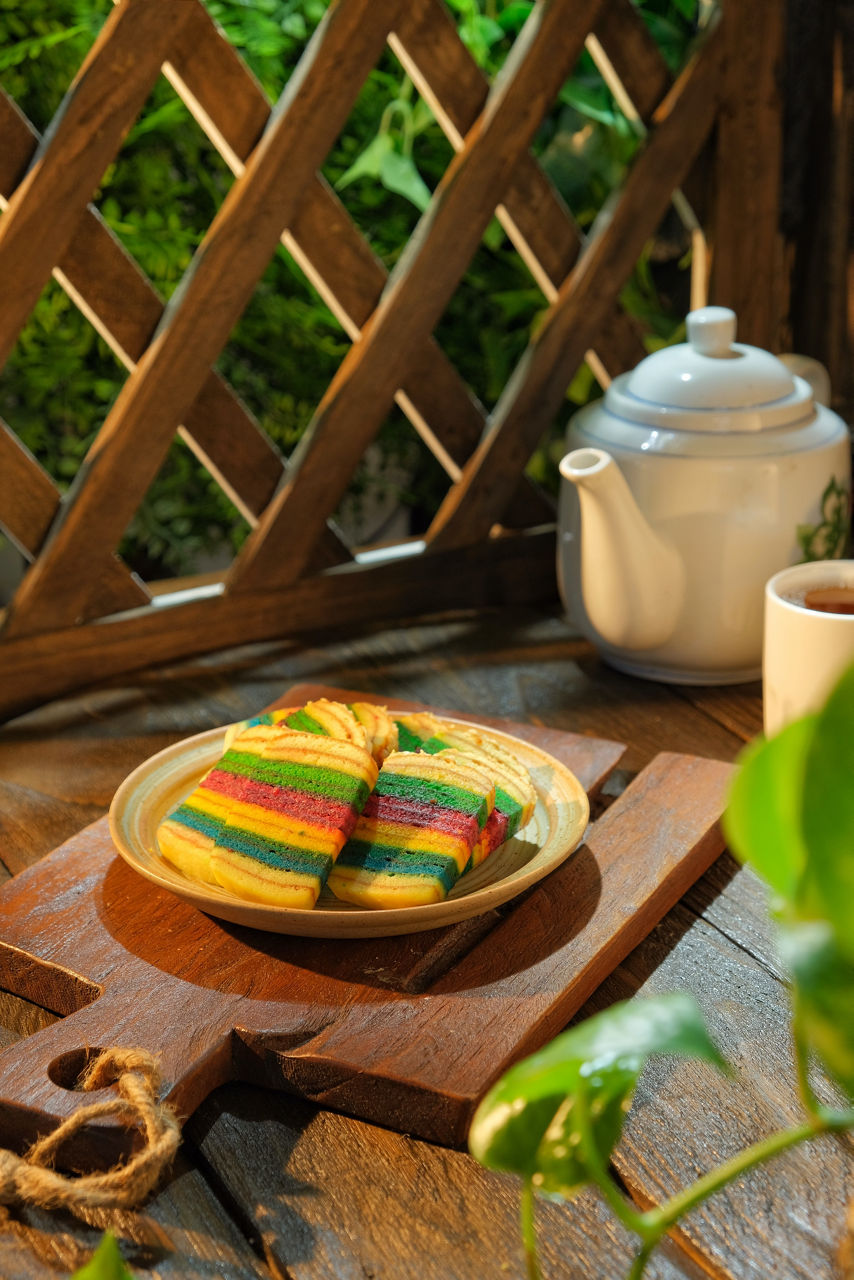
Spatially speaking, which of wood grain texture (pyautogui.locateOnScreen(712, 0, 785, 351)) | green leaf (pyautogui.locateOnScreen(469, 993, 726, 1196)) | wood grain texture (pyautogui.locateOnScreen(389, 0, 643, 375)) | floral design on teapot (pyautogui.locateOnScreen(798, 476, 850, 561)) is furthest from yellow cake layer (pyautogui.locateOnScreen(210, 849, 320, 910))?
wood grain texture (pyautogui.locateOnScreen(712, 0, 785, 351))

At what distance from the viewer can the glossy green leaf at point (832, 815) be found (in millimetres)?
210

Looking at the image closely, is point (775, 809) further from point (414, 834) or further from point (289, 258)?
point (289, 258)

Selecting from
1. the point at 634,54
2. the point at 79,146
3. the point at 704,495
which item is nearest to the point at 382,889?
the point at 704,495

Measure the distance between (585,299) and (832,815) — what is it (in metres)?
0.81

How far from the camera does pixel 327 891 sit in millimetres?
546

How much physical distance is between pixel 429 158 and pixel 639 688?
0.63m

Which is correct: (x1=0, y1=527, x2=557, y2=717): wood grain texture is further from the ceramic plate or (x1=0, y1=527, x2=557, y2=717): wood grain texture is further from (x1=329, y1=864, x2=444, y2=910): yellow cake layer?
(x1=329, y1=864, x2=444, y2=910): yellow cake layer

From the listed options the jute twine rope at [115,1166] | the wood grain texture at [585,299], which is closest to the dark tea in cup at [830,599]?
the wood grain texture at [585,299]

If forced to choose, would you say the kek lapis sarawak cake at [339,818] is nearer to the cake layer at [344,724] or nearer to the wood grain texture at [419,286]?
the cake layer at [344,724]

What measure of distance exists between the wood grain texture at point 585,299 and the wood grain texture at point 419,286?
3.5 inches

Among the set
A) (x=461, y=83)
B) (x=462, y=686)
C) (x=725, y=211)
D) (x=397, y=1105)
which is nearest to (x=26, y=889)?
(x=397, y=1105)

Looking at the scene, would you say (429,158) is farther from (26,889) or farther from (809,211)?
(26,889)

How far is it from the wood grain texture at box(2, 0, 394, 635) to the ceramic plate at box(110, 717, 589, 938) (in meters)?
0.24

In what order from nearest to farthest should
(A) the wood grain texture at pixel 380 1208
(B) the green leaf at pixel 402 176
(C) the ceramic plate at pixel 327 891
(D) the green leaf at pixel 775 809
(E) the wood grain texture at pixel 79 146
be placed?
(D) the green leaf at pixel 775 809, (A) the wood grain texture at pixel 380 1208, (C) the ceramic plate at pixel 327 891, (E) the wood grain texture at pixel 79 146, (B) the green leaf at pixel 402 176
